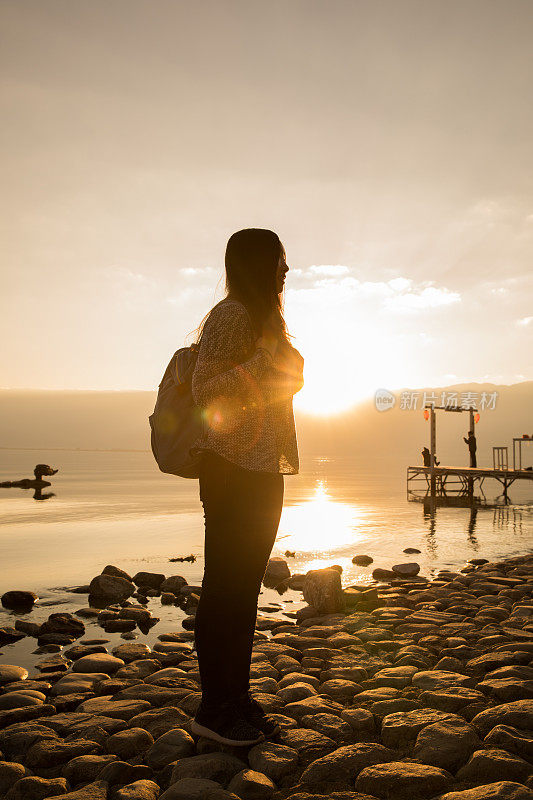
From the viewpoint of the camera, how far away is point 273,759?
2695 mm

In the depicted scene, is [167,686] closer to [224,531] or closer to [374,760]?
[374,760]

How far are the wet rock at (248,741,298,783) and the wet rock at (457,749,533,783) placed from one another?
0.78 meters

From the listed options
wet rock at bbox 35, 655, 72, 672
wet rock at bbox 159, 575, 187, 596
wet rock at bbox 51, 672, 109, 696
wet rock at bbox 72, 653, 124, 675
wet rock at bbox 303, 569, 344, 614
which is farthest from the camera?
wet rock at bbox 159, 575, 187, 596

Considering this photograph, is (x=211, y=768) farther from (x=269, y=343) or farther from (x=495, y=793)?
(x=269, y=343)

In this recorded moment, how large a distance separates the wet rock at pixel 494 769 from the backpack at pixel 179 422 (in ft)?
6.09

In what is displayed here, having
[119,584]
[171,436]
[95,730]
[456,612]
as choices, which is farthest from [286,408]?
[119,584]

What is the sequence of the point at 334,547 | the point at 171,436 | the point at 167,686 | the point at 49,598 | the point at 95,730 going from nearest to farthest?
1. the point at 171,436
2. the point at 95,730
3. the point at 167,686
4. the point at 49,598
5. the point at 334,547

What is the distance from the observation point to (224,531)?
2666mm

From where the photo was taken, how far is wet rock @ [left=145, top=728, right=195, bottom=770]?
2.85 m

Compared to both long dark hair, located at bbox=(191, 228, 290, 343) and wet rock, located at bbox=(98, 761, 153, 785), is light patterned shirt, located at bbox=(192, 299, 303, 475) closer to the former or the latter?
Result: long dark hair, located at bbox=(191, 228, 290, 343)

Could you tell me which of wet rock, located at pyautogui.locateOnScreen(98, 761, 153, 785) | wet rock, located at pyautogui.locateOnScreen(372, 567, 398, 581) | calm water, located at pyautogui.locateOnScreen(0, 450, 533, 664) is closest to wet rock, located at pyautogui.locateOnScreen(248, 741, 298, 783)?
wet rock, located at pyautogui.locateOnScreen(98, 761, 153, 785)

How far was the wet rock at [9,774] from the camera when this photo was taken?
2704mm

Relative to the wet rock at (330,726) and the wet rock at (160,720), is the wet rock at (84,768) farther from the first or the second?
the wet rock at (330,726)

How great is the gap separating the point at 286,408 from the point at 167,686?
2.64m
